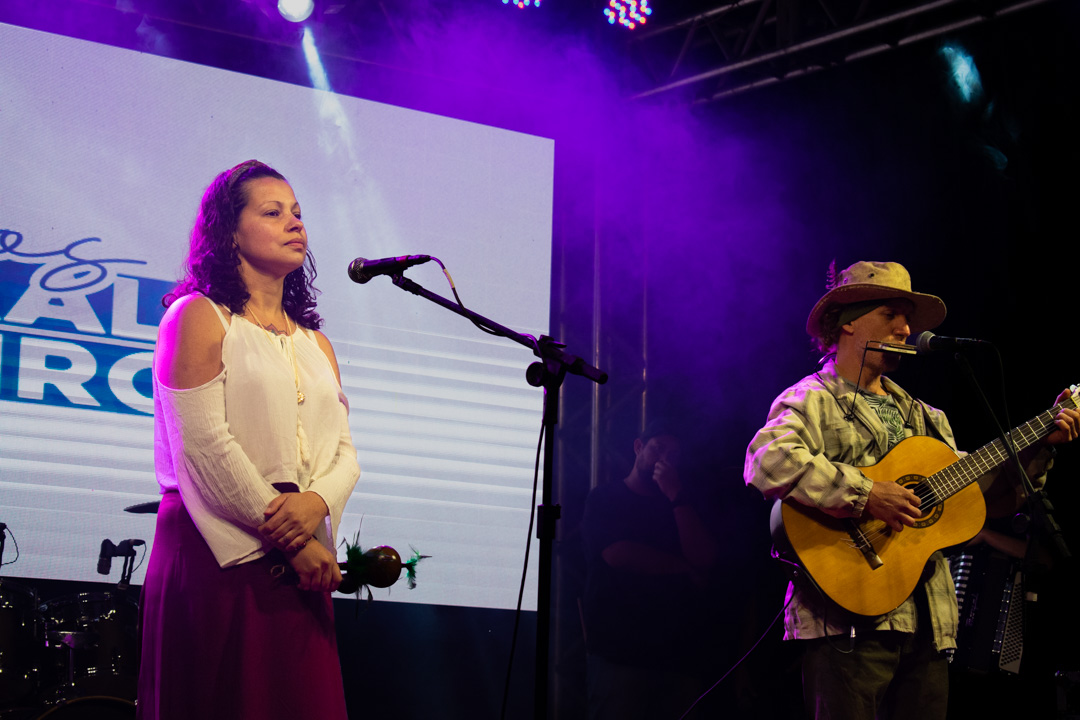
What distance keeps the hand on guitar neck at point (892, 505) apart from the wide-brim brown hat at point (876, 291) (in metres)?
0.84

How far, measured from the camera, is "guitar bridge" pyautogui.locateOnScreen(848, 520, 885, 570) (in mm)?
2907

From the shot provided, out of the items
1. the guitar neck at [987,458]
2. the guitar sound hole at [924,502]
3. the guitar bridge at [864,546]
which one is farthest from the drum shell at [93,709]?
the guitar neck at [987,458]

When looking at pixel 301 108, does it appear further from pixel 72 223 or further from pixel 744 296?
pixel 744 296

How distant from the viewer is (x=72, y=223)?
13.2ft

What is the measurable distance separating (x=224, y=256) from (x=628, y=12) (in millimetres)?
3547

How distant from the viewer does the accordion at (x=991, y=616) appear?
129 inches

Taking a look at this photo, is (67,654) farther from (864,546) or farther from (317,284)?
(864,546)

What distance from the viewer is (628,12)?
5.18 m

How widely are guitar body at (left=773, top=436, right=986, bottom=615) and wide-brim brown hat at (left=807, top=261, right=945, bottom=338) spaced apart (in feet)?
2.00

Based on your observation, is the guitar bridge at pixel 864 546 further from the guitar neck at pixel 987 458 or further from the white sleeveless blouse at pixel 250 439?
the white sleeveless blouse at pixel 250 439

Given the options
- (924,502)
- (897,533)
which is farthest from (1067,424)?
(897,533)

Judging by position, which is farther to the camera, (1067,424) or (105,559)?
(105,559)

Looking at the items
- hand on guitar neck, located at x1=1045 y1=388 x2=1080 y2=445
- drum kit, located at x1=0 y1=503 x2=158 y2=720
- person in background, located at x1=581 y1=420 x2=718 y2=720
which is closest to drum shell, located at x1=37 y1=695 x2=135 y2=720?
drum kit, located at x1=0 y1=503 x2=158 y2=720

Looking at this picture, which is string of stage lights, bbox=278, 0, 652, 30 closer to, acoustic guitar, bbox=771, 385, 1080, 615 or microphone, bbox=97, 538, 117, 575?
acoustic guitar, bbox=771, 385, 1080, 615
